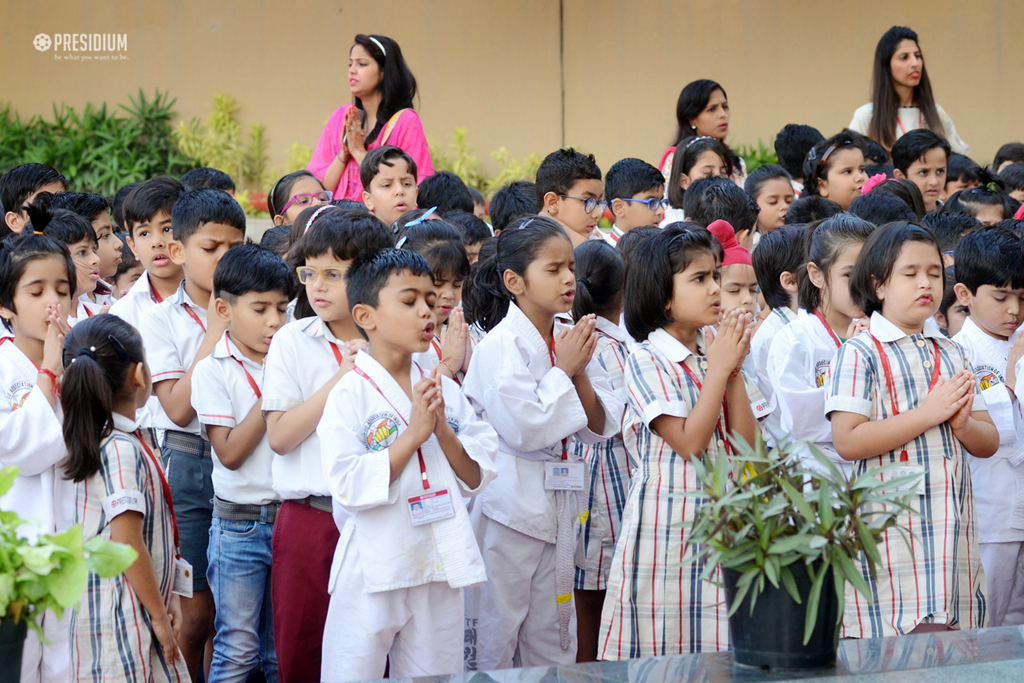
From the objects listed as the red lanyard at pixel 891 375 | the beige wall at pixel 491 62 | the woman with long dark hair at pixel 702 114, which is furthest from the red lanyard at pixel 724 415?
the beige wall at pixel 491 62

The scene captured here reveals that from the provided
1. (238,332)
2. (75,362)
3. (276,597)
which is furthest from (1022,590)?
(75,362)

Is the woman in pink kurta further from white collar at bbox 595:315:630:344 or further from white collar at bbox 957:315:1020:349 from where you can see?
white collar at bbox 957:315:1020:349

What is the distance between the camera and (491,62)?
9891 millimetres

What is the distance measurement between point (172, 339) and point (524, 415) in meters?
1.20

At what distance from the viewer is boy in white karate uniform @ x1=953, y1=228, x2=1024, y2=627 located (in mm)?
3484

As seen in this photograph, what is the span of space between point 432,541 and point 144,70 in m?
8.24

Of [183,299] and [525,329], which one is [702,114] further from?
[183,299]

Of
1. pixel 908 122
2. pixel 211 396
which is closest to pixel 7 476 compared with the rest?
pixel 211 396

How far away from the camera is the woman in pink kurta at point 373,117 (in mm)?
5496

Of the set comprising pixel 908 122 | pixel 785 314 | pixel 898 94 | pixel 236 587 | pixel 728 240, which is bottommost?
pixel 236 587

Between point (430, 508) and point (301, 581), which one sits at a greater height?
point (430, 508)

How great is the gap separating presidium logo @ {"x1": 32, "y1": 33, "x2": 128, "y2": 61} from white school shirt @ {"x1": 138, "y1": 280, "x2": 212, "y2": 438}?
23.0 ft

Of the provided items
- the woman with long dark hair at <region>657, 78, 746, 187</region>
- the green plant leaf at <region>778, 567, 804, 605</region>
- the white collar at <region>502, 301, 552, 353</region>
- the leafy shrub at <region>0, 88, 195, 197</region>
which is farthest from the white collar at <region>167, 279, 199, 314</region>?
the leafy shrub at <region>0, 88, 195, 197</region>

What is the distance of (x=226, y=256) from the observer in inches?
129
